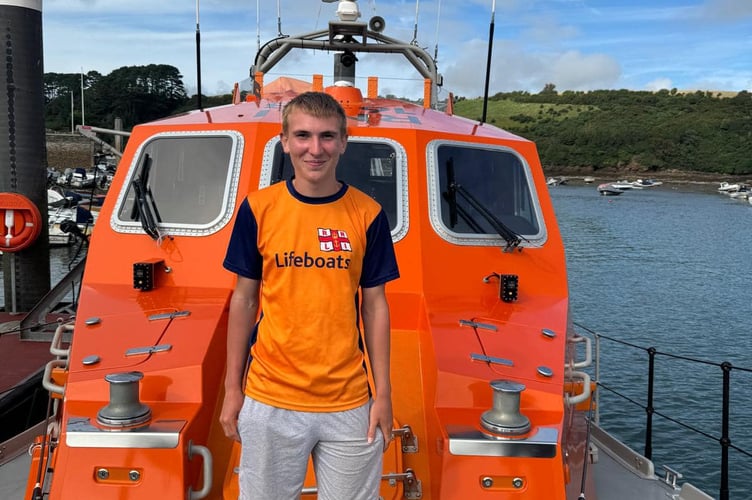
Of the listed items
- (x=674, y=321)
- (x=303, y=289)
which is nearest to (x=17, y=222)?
(x=303, y=289)

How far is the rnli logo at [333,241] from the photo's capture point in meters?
1.97

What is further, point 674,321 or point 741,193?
point 741,193

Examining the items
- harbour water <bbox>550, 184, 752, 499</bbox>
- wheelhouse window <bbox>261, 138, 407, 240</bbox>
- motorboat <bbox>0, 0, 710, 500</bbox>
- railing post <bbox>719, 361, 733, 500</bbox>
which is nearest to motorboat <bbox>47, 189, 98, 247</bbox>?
harbour water <bbox>550, 184, 752, 499</bbox>

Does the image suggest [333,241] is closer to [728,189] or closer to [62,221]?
[62,221]

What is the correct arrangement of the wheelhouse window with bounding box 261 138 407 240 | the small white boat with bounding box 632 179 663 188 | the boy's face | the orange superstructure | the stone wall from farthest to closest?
1. the small white boat with bounding box 632 179 663 188
2. the stone wall
3. the wheelhouse window with bounding box 261 138 407 240
4. the orange superstructure
5. the boy's face

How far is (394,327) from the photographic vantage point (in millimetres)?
3355

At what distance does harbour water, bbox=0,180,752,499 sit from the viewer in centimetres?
891

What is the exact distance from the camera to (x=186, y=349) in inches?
113

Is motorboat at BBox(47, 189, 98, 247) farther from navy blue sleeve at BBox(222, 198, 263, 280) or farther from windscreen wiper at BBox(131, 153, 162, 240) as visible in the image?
navy blue sleeve at BBox(222, 198, 263, 280)

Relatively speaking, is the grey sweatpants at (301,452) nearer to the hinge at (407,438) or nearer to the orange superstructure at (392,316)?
the orange superstructure at (392,316)

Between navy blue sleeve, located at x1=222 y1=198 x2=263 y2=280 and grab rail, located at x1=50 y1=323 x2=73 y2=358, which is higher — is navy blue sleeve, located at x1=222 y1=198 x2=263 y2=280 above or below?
above

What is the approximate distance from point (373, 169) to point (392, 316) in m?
0.98

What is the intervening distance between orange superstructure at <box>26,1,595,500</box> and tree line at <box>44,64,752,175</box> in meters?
68.7

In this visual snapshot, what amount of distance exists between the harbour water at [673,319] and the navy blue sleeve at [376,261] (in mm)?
7303
